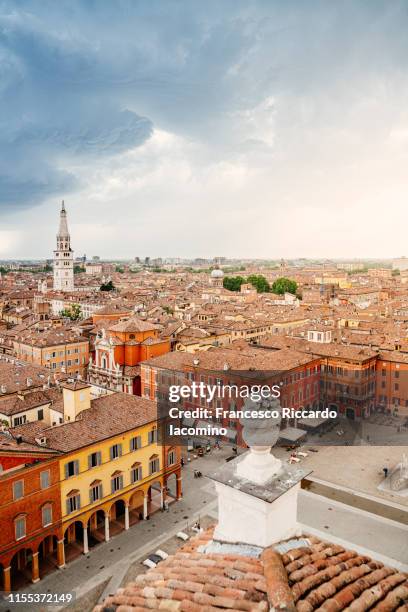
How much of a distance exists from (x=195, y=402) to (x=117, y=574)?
1868cm

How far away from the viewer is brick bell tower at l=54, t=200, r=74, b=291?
117 m

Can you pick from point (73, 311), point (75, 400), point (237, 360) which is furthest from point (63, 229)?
point (75, 400)

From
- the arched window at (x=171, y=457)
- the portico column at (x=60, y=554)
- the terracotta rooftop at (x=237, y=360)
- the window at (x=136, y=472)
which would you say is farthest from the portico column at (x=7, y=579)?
the terracotta rooftop at (x=237, y=360)

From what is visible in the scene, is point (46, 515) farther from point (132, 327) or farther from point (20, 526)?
point (132, 327)

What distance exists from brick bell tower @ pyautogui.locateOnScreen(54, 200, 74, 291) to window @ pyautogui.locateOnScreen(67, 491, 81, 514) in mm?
103092

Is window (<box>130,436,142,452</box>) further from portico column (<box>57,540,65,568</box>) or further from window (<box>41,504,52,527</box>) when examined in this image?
portico column (<box>57,540,65,568</box>)

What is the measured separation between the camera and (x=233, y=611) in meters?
4.22

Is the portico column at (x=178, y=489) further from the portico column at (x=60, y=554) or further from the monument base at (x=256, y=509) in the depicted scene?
the monument base at (x=256, y=509)

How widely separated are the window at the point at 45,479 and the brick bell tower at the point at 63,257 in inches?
4078

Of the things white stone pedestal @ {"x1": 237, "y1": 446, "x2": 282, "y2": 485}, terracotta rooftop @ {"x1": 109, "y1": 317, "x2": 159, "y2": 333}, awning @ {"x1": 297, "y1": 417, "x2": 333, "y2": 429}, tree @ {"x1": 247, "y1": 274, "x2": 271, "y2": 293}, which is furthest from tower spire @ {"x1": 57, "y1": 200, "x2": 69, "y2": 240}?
white stone pedestal @ {"x1": 237, "y1": 446, "x2": 282, "y2": 485}

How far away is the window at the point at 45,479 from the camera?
1860 centimetres

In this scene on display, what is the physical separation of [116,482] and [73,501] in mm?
2403

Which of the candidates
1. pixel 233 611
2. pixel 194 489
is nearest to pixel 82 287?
pixel 194 489

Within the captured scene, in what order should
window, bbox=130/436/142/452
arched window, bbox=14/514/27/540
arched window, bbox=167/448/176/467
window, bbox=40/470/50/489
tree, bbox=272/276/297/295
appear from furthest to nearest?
tree, bbox=272/276/297/295 → arched window, bbox=167/448/176/467 → window, bbox=130/436/142/452 → window, bbox=40/470/50/489 → arched window, bbox=14/514/27/540
